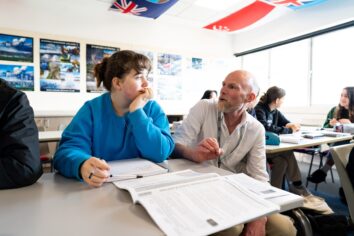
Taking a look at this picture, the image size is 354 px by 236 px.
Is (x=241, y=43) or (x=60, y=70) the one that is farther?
(x=241, y=43)

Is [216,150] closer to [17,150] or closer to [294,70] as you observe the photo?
[17,150]

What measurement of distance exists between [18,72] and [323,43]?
Result: 5.15m

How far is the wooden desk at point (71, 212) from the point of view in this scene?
525mm

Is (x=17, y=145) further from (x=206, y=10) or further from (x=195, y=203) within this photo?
(x=206, y=10)

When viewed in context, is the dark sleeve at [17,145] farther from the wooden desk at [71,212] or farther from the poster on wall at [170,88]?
the poster on wall at [170,88]

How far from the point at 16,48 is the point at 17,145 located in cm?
390

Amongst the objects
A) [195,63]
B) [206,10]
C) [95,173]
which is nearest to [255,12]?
[206,10]

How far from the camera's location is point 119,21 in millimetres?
4664

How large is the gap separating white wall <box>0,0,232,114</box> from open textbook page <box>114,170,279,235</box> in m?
3.70

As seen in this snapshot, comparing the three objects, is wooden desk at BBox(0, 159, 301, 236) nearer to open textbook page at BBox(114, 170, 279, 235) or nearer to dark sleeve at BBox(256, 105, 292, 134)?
open textbook page at BBox(114, 170, 279, 235)

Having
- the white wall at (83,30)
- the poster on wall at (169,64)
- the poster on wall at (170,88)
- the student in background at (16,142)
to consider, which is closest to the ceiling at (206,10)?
the white wall at (83,30)

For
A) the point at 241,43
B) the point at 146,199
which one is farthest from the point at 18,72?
the point at 241,43

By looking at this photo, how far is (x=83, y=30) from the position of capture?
172 inches

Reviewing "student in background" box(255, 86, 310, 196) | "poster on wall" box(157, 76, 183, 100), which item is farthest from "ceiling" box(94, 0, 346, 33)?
"student in background" box(255, 86, 310, 196)
